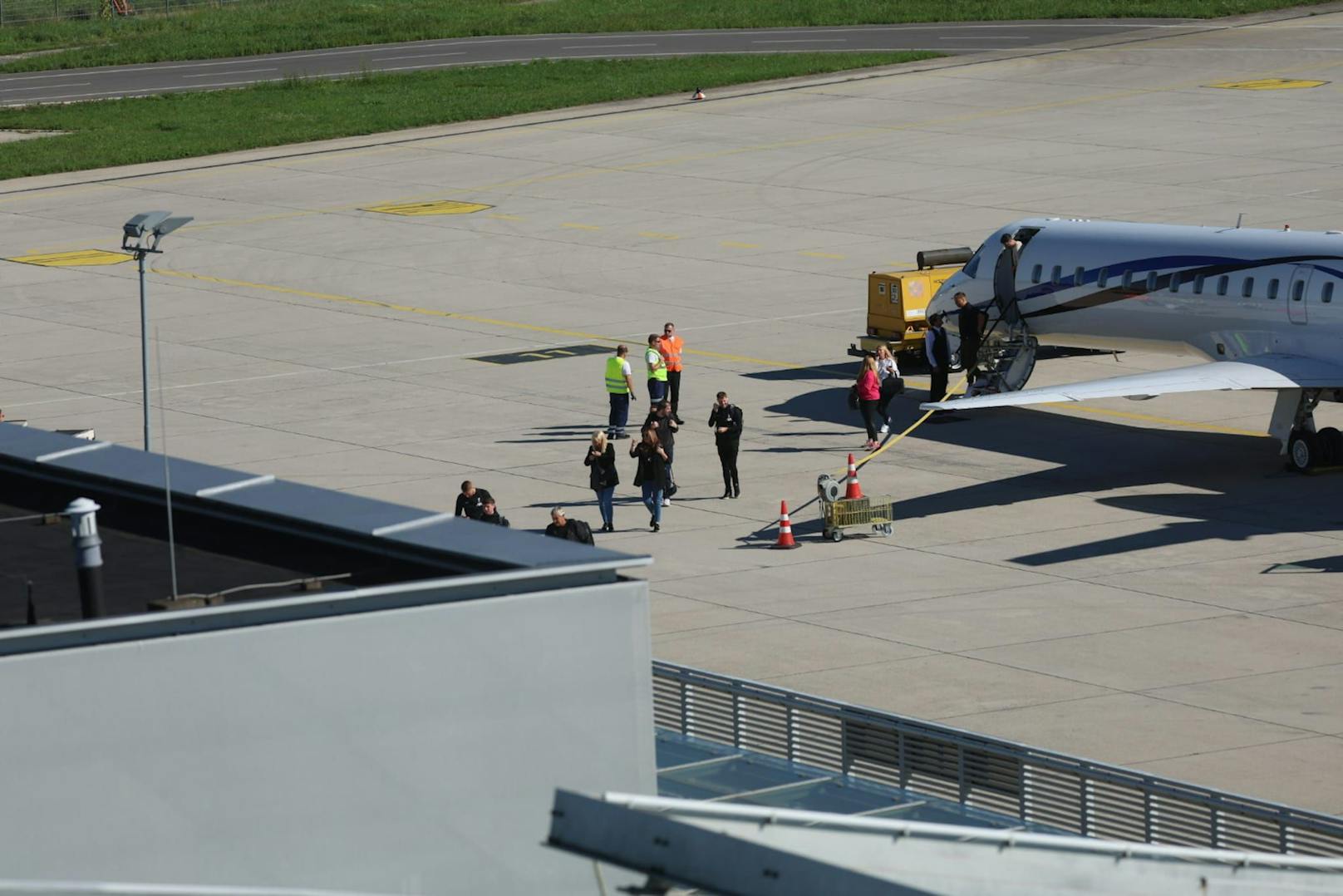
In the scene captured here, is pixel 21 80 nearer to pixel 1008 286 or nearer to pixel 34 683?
pixel 1008 286

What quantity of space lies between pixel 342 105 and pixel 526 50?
52.3ft

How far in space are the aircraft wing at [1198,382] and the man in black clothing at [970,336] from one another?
5406 mm

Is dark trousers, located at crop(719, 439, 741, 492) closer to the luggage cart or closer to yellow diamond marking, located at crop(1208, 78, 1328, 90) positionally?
the luggage cart

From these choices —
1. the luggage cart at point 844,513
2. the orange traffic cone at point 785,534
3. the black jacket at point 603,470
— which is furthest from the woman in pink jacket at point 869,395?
the black jacket at point 603,470

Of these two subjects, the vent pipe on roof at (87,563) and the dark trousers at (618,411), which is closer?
the vent pipe on roof at (87,563)

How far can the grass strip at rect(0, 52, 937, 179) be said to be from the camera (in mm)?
70750

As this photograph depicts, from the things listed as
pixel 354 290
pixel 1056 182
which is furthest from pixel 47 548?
pixel 1056 182

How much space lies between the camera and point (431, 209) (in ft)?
198

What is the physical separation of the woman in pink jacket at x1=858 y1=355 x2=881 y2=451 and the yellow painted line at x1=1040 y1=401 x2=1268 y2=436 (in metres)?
2.80

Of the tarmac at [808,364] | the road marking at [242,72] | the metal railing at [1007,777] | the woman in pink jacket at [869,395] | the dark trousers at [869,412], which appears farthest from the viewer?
the road marking at [242,72]

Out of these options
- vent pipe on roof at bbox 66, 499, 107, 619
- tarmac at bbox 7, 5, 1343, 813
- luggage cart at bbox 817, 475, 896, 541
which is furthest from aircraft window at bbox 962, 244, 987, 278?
vent pipe on roof at bbox 66, 499, 107, 619

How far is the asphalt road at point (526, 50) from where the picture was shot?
280ft

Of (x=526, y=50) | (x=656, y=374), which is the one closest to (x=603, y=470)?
(x=656, y=374)

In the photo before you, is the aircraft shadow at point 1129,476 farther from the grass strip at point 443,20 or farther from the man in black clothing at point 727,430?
the grass strip at point 443,20
